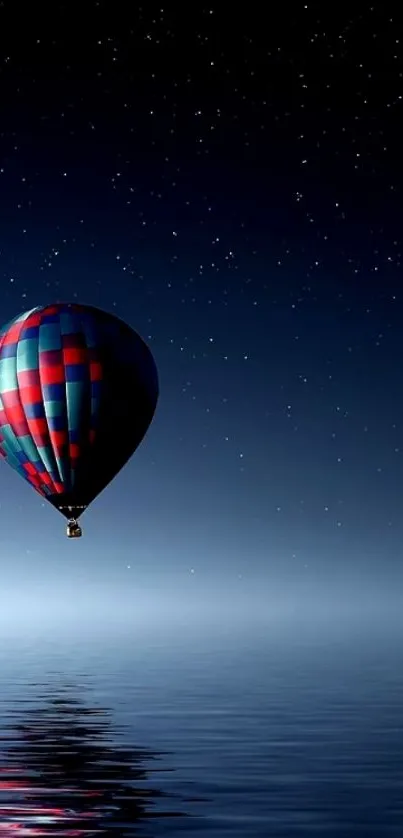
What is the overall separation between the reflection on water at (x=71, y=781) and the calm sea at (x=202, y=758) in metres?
0.04

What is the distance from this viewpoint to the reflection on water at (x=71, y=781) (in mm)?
22406

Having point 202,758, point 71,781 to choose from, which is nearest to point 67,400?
point 202,758

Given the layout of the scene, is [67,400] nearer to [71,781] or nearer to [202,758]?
[202,758]

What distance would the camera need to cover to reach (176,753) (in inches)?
1326

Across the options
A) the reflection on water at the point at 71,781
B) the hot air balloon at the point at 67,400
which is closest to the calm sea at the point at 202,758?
the reflection on water at the point at 71,781

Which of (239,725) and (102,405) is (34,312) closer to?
(102,405)

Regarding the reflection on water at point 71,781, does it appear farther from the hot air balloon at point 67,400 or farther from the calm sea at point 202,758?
the hot air balloon at point 67,400

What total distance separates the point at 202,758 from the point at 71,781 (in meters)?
5.09

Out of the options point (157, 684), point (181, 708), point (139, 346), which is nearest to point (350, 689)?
point (157, 684)

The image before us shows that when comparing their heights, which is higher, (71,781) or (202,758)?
(202,758)

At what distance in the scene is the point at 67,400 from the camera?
39844 mm

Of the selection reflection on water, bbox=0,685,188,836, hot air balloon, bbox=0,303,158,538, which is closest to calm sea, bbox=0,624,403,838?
reflection on water, bbox=0,685,188,836

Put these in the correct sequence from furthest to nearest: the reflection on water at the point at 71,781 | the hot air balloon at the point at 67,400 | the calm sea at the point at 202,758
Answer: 1. the hot air balloon at the point at 67,400
2. the calm sea at the point at 202,758
3. the reflection on water at the point at 71,781

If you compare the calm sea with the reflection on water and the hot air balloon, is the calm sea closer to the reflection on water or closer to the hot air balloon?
the reflection on water
